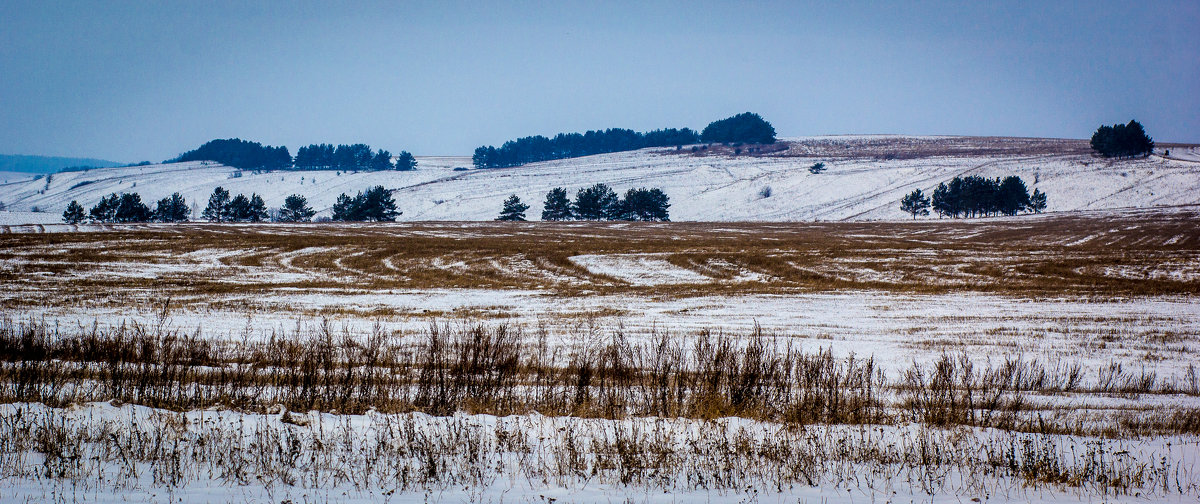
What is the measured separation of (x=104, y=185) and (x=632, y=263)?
633ft

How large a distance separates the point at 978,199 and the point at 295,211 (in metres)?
121

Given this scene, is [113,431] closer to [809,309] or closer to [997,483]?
[997,483]

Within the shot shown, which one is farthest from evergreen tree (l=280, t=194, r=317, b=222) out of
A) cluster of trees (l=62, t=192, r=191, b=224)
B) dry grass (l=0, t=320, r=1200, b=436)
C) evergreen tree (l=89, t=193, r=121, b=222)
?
dry grass (l=0, t=320, r=1200, b=436)

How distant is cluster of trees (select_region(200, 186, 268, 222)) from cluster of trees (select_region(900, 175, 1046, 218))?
384ft

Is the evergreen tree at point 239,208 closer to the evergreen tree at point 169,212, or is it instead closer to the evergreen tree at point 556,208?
the evergreen tree at point 169,212

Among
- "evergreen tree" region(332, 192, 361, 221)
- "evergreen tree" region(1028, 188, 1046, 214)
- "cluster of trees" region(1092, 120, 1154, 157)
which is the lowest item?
"evergreen tree" region(1028, 188, 1046, 214)

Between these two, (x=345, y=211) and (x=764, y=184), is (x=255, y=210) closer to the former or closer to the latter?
(x=345, y=211)

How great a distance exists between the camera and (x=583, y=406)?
35.6ft

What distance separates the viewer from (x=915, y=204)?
122 meters

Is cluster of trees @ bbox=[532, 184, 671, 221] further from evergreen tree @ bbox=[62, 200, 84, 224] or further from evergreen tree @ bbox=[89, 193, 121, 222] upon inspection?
evergreen tree @ bbox=[62, 200, 84, 224]

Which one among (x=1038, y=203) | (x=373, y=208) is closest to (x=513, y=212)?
(x=373, y=208)

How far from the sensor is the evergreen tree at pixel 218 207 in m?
137

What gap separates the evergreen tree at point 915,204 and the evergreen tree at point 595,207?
51.1 meters

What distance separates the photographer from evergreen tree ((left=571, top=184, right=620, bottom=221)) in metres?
137
